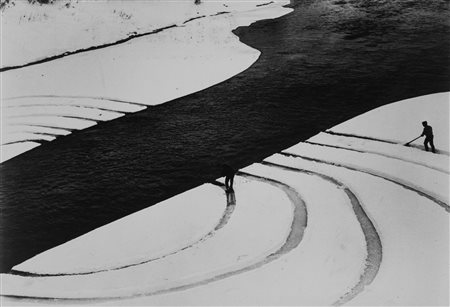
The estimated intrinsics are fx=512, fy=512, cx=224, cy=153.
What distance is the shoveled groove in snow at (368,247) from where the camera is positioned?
16.1m

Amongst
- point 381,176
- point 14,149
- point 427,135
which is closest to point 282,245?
point 381,176

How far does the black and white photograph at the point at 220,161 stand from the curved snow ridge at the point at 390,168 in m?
0.09

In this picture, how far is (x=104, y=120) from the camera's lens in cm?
3238

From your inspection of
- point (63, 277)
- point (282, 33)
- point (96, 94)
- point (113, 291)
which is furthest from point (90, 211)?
point (282, 33)

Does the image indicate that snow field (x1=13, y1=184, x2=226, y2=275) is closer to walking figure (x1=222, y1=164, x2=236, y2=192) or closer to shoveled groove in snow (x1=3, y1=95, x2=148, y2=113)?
walking figure (x1=222, y1=164, x2=236, y2=192)

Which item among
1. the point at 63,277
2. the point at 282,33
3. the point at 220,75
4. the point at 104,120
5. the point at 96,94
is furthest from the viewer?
the point at 282,33

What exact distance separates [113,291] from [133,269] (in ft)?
4.26

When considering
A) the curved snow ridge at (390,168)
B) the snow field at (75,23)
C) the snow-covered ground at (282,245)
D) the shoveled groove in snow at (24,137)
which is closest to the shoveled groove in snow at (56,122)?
the shoveled groove in snow at (24,137)

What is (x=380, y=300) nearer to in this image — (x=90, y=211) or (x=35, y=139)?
(x=90, y=211)

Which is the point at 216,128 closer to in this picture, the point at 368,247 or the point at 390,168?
the point at 390,168

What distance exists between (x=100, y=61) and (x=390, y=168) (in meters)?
26.2

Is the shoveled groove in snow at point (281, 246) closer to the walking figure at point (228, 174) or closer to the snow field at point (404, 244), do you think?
the walking figure at point (228, 174)

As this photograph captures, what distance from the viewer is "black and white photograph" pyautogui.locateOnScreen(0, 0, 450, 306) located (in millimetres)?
17406

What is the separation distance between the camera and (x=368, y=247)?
60.2 ft
